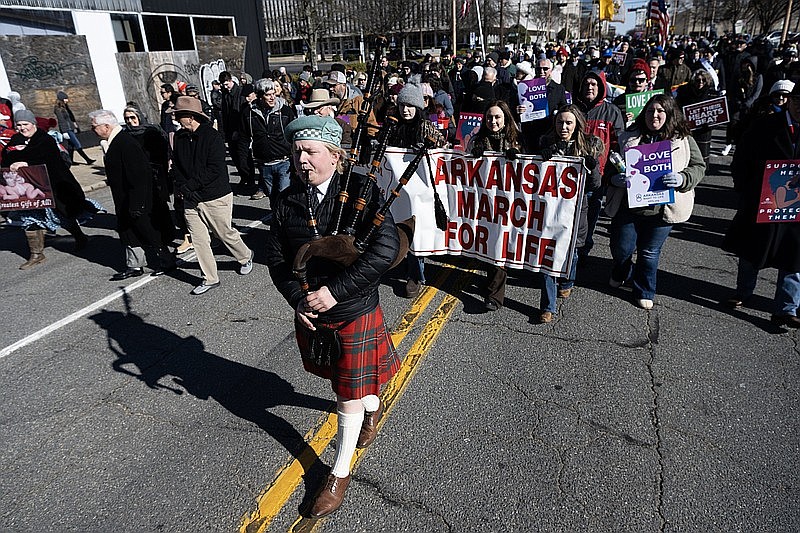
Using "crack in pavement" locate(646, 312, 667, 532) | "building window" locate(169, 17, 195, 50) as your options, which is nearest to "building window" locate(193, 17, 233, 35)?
"building window" locate(169, 17, 195, 50)

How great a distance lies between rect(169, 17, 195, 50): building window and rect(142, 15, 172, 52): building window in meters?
0.31

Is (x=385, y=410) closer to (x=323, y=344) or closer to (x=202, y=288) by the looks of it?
(x=323, y=344)

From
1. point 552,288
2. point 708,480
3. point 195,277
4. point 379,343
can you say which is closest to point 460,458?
point 379,343

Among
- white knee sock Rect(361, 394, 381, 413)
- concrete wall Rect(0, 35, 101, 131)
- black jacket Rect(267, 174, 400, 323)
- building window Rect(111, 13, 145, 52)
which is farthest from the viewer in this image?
building window Rect(111, 13, 145, 52)

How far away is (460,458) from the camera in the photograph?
3174mm

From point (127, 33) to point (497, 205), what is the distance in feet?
51.6

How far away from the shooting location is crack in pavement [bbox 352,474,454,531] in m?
2.79

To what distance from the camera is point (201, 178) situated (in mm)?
5441

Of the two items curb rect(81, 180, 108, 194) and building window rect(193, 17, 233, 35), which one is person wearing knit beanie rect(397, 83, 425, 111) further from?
building window rect(193, 17, 233, 35)

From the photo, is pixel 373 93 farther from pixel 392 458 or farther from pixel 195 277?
pixel 195 277

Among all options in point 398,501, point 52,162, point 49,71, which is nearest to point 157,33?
point 49,71

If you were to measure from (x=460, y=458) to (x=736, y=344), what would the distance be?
8.79ft

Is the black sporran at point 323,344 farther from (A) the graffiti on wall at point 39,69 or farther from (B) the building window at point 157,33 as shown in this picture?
(B) the building window at point 157,33

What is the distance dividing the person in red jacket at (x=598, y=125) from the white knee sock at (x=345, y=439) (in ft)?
11.2
